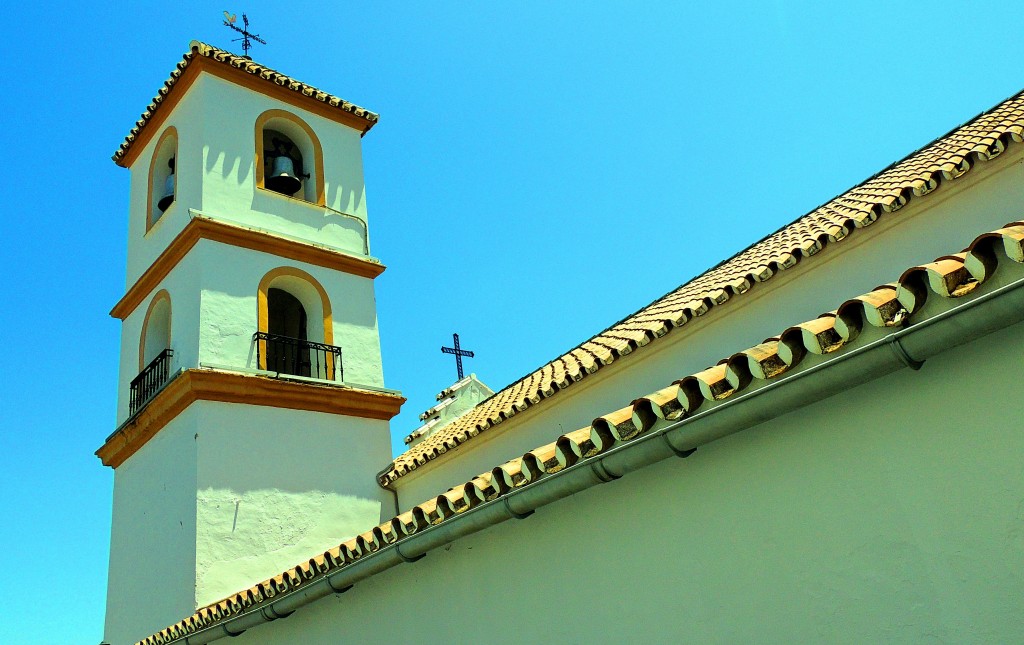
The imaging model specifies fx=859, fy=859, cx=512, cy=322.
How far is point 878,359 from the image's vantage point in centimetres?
326

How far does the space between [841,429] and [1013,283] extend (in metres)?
1.04

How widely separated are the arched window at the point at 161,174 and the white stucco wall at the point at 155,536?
11.3ft

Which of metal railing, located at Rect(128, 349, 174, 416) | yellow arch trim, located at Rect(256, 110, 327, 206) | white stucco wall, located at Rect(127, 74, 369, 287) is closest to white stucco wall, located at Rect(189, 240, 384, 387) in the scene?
white stucco wall, located at Rect(127, 74, 369, 287)

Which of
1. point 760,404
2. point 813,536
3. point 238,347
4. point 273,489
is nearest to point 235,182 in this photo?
point 238,347

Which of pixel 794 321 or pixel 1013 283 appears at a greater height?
pixel 794 321

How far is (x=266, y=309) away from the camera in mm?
10383

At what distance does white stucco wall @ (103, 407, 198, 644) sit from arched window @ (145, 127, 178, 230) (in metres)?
3.43

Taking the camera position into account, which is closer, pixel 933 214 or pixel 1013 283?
pixel 1013 283

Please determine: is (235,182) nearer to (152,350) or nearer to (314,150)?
(314,150)

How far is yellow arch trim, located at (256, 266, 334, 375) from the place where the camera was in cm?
1020

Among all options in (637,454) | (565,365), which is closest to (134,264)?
(565,365)

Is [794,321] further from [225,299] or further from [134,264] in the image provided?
[134,264]

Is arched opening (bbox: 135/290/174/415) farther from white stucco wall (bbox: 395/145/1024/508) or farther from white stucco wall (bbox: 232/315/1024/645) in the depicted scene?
white stucco wall (bbox: 232/315/1024/645)

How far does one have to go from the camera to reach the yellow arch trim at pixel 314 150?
11242mm
